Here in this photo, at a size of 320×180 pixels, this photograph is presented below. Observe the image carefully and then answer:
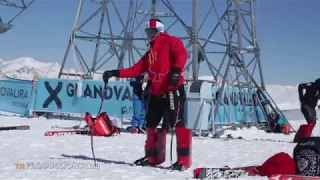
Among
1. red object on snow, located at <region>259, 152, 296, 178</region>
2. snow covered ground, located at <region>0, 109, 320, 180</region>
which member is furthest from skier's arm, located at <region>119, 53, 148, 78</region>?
red object on snow, located at <region>259, 152, 296, 178</region>

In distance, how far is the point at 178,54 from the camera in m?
4.46

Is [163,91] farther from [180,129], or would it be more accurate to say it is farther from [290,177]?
[290,177]

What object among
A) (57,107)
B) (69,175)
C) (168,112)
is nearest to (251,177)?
(168,112)

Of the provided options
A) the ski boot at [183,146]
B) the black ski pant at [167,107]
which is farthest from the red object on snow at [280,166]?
the black ski pant at [167,107]

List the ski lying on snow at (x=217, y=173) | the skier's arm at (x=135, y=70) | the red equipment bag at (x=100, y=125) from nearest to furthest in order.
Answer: the ski lying on snow at (x=217, y=173) < the skier's arm at (x=135, y=70) < the red equipment bag at (x=100, y=125)

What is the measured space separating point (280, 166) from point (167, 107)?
56.1 inches

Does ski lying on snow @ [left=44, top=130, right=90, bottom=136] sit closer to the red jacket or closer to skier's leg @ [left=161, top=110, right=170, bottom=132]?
skier's leg @ [left=161, top=110, right=170, bottom=132]

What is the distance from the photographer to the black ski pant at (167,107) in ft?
14.8

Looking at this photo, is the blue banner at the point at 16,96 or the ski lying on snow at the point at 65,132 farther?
the blue banner at the point at 16,96

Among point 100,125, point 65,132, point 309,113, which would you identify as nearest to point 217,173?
point 100,125

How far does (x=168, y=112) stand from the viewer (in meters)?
4.58

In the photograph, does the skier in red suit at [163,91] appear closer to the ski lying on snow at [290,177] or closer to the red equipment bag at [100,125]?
the ski lying on snow at [290,177]

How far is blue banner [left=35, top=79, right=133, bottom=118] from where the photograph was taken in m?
12.9

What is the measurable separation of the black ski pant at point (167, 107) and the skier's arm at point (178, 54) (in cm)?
28
